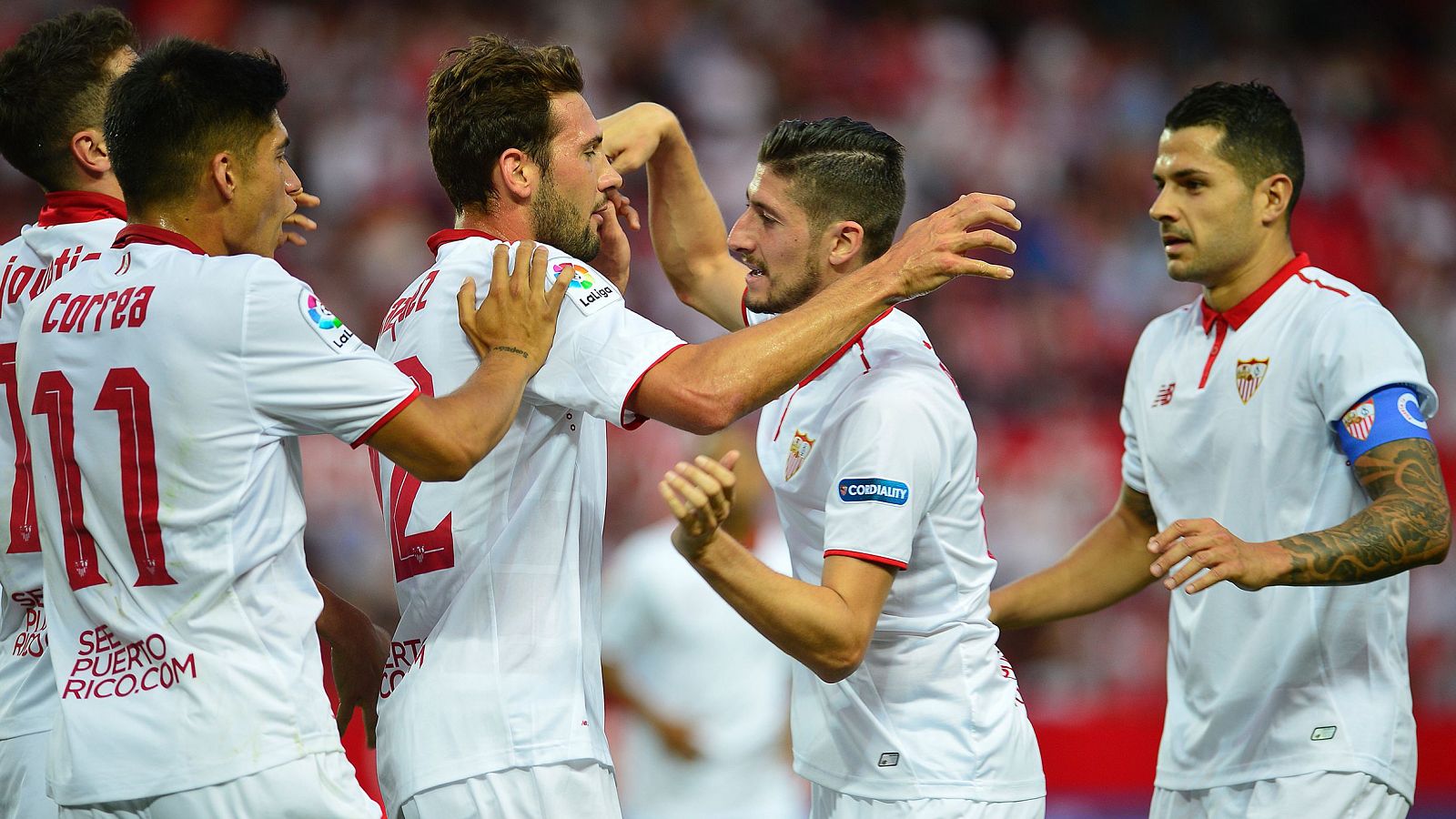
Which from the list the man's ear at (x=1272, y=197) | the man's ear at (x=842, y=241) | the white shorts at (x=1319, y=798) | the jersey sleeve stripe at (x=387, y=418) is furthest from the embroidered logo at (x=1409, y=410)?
the jersey sleeve stripe at (x=387, y=418)

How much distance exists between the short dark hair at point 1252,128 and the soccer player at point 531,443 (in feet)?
4.05

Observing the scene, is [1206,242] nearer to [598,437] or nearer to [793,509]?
[793,509]

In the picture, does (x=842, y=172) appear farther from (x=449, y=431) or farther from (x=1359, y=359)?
(x=449, y=431)

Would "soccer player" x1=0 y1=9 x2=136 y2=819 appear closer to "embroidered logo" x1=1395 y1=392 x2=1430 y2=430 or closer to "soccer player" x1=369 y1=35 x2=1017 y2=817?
"soccer player" x1=369 y1=35 x2=1017 y2=817

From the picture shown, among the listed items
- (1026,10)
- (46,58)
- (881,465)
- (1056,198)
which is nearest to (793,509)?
(881,465)

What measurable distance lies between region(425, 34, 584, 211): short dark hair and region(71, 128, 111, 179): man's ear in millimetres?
998

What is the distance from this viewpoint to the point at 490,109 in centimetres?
371

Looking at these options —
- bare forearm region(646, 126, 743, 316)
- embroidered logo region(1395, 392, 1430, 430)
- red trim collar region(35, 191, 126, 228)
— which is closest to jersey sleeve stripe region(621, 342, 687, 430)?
red trim collar region(35, 191, 126, 228)

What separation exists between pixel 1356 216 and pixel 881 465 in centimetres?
1065

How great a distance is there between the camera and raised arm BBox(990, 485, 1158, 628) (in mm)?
4824

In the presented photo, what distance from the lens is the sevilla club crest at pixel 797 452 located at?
13.3 ft

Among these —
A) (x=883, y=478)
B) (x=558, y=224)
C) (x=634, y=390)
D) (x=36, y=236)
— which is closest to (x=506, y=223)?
(x=558, y=224)

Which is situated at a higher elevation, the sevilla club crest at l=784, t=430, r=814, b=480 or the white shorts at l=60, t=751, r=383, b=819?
the sevilla club crest at l=784, t=430, r=814, b=480

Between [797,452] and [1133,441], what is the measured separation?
134 cm
